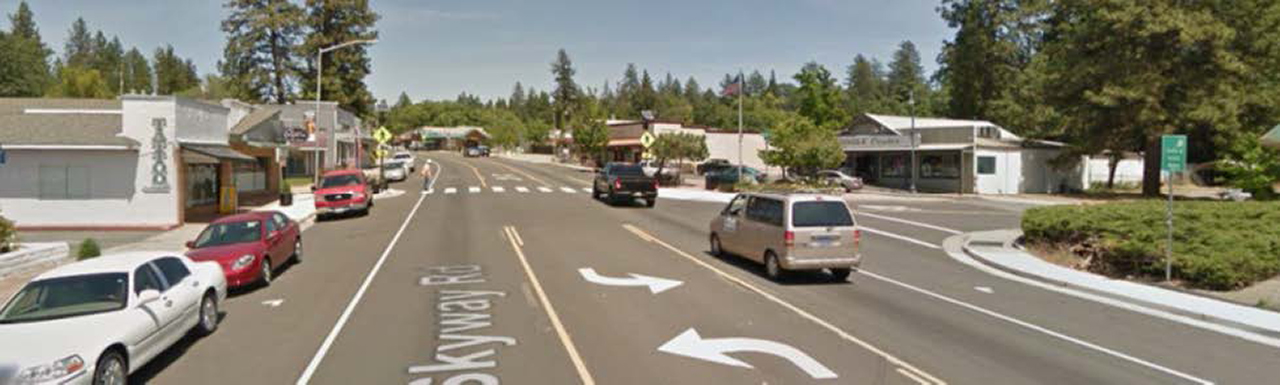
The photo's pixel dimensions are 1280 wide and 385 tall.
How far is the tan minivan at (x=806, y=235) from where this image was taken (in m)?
14.8

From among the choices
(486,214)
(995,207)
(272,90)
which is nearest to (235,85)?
(272,90)

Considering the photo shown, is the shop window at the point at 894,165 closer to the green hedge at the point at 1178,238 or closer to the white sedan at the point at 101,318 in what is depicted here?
the green hedge at the point at 1178,238

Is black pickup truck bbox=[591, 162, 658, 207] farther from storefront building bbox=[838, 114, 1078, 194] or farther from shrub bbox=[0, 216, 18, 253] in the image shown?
storefront building bbox=[838, 114, 1078, 194]

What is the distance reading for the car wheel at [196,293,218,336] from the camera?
36.1ft

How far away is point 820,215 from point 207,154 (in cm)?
2091

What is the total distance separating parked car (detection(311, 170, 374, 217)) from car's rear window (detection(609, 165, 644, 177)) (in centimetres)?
987

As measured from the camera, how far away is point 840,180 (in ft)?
160

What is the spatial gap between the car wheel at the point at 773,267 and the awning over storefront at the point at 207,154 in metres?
19.7

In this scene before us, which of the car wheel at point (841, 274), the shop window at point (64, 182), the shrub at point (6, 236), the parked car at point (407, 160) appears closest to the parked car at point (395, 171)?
the parked car at point (407, 160)

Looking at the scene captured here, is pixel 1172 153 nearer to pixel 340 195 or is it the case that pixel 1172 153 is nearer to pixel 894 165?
pixel 340 195

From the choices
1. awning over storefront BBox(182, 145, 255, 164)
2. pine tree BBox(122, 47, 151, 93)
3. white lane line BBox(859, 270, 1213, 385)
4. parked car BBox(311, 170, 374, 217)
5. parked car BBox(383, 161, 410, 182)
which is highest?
pine tree BBox(122, 47, 151, 93)

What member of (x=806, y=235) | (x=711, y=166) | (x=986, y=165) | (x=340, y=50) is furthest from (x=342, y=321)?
(x=340, y=50)

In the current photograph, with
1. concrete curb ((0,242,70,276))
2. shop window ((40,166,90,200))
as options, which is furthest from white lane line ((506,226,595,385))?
shop window ((40,166,90,200))

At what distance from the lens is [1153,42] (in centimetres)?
4481
